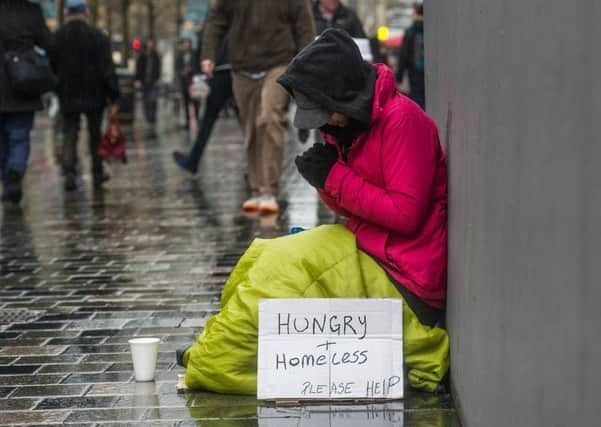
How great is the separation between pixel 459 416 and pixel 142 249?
4.99 meters

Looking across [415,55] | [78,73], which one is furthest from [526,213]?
[415,55]

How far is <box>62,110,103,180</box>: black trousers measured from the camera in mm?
13859

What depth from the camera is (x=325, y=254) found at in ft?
16.0

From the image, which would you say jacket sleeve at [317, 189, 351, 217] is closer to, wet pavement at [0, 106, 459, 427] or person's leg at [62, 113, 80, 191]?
wet pavement at [0, 106, 459, 427]

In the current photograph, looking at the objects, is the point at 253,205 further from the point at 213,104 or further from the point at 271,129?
the point at 213,104

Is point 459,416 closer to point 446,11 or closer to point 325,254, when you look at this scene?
point 325,254

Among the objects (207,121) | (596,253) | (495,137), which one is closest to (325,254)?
(495,137)

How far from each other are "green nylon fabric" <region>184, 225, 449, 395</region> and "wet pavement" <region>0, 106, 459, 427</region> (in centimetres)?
9

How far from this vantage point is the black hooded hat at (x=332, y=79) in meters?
4.75

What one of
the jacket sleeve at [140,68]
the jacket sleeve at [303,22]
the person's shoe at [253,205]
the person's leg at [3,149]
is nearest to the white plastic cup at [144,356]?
the person's shoe at [253,205]

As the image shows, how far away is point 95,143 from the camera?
14508 millimetres

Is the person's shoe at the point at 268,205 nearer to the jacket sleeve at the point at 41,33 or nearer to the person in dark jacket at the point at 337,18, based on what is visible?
the person in dark jacket at the point at 337,18

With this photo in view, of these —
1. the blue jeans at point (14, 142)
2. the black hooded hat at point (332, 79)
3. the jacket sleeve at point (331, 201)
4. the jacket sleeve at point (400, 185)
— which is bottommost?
the blue jeans at point (14, 142)

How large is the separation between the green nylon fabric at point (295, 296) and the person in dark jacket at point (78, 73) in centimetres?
920
